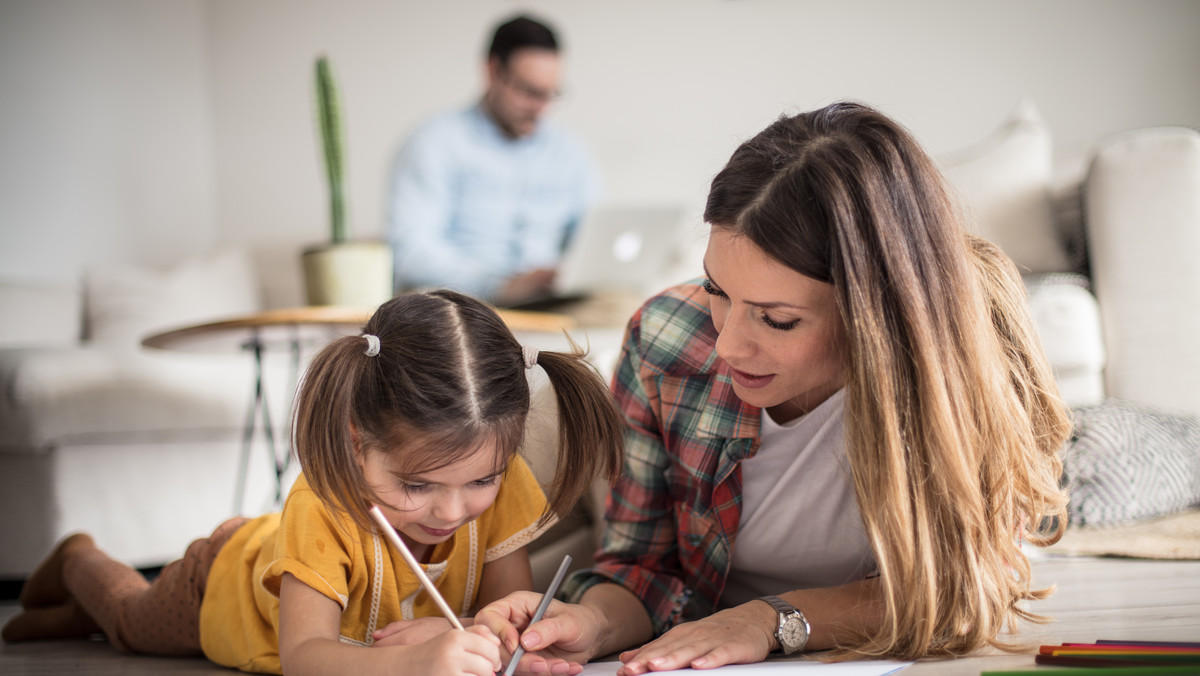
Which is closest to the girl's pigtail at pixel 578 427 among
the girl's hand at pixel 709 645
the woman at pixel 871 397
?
the woman at pixel 871 397

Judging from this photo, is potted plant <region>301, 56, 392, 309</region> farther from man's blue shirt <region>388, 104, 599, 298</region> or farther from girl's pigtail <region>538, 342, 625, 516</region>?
man's blue shirt <region>388, 104, 599, 298</region>

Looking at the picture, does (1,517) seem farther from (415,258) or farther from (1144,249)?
(1144,249)

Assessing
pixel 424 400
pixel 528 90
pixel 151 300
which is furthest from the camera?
pixel 528 90

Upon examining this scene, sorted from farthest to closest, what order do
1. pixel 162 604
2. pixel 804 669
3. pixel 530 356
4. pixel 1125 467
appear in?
pixel 1125 467 < pixel 162 604 < pixel 530 356 < pixel 804 669

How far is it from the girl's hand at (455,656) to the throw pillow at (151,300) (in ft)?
6.23

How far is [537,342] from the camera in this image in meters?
1.93

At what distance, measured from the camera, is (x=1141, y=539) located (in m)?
1.39

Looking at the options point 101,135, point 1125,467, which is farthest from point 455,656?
point 101,135

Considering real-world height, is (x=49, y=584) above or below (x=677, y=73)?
below

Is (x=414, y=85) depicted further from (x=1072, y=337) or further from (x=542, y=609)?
(x=542, y=609)

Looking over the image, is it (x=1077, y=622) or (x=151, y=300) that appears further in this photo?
(x=151, y=300)

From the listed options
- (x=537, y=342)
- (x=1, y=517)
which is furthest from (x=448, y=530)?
(x=1, y=517)

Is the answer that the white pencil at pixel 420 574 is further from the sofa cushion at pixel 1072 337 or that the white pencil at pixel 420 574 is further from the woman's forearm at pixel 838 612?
the sofa cushion at pixel 1072 337

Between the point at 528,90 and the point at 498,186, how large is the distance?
0.35m
